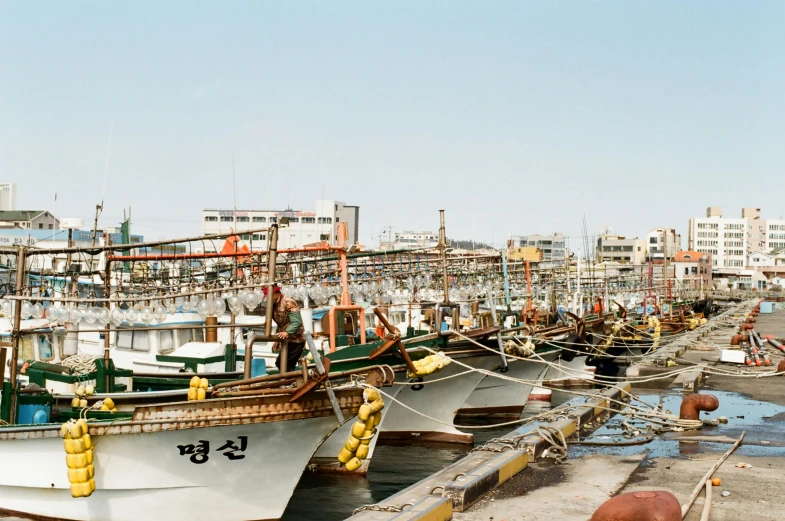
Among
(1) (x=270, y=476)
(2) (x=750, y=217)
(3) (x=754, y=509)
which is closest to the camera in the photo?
(3) (x=754, y=509)

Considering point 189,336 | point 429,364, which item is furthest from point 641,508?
point 189,336

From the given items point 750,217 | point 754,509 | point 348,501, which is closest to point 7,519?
point 348,501

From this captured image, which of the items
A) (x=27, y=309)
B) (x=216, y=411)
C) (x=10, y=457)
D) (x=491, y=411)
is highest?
(x=27, y=309)

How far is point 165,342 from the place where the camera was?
21.0 meters

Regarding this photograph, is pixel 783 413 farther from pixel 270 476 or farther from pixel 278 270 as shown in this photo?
pixel 278 270

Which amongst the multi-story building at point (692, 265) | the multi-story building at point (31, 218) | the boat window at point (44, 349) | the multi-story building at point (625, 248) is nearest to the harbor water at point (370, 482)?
the boat window at point (44, 349)

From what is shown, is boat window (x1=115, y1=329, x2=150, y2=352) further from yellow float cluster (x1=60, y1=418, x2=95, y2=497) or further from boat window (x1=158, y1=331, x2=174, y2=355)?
yellow float cluster (x1=60, y1=418, x2=95, y2=497)

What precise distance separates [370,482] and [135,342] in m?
7.82

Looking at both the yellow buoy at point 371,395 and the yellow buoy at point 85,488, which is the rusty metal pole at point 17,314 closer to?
the yellow buoy at point 85,488

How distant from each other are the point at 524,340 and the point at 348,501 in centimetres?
850

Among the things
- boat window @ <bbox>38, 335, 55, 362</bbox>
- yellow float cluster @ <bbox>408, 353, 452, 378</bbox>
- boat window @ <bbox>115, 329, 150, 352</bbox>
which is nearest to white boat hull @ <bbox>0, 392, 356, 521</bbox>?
yellow float cluster @ <bbox>408, 353, 452, 378</bbox>

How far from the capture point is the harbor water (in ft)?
46.9

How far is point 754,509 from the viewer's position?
352 inches

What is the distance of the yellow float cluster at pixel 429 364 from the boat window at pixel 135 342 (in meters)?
7.73
